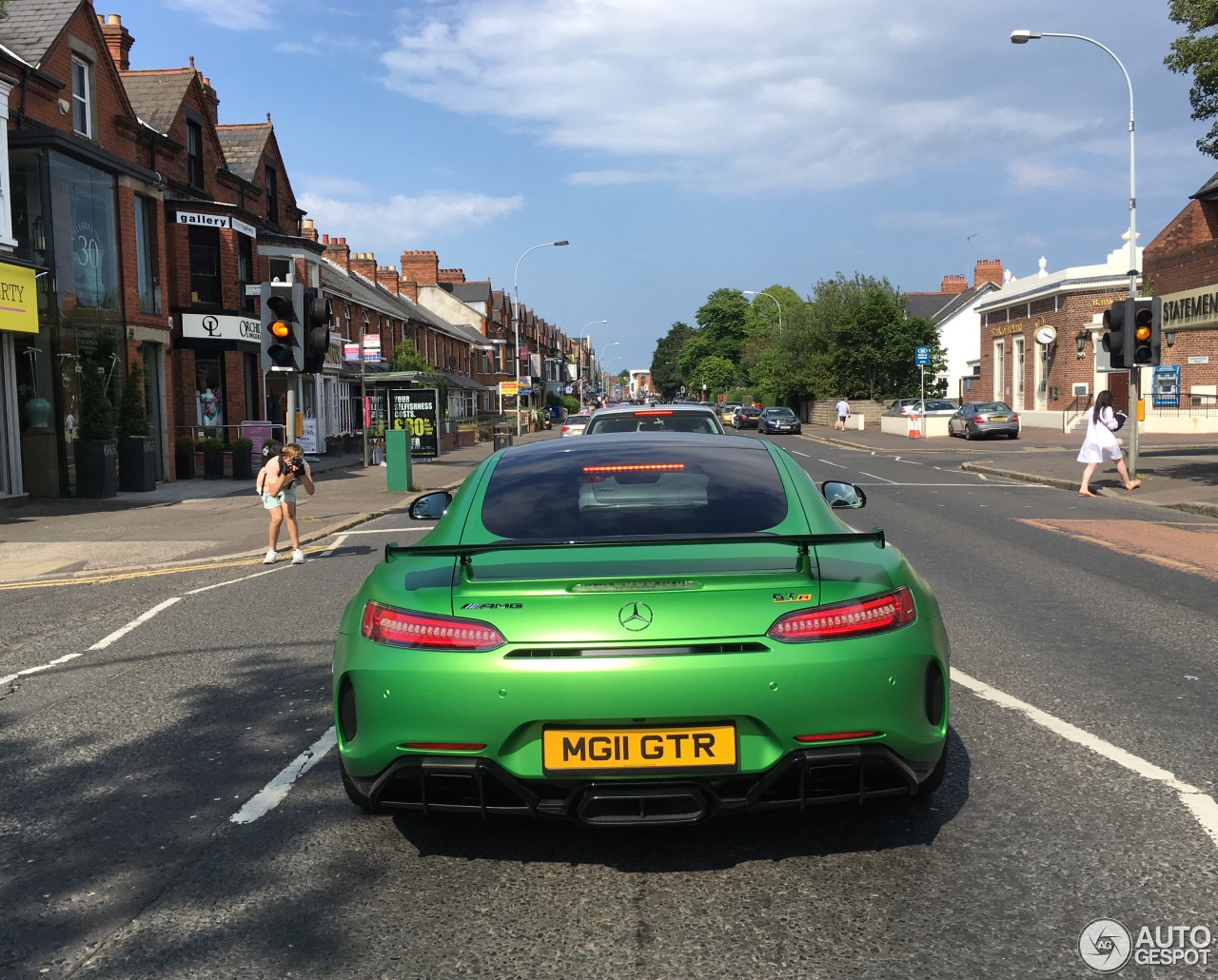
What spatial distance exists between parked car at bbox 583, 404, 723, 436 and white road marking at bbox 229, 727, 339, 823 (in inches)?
213

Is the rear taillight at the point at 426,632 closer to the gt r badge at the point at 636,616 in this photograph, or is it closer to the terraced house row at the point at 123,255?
the gt r badge at the point at 636,616

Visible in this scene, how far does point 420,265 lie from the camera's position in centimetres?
8106

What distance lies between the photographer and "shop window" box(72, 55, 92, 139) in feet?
73.0

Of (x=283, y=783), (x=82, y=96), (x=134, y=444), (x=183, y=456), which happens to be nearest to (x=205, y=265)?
(x=183, y=456)

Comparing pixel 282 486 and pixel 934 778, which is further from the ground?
pixel 282 486

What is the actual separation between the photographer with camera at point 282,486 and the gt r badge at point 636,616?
8950 mm

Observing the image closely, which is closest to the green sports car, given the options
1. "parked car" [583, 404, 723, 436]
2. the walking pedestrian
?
"parked car" [583, 404, 723, 436]

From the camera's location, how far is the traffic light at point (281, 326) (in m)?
13.7

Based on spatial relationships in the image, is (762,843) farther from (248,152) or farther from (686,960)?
(248,152)

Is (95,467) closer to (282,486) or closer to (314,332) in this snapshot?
(314,332)

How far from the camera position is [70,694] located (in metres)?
6.29

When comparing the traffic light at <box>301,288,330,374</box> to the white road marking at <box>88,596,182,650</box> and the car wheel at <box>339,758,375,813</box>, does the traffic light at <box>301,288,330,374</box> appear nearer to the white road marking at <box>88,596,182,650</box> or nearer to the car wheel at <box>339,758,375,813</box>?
the white road marking at <box>88,596,182,650</box>

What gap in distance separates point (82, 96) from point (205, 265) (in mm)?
6444

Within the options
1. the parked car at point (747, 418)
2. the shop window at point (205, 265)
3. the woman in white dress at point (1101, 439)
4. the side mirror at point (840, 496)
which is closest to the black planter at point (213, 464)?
the shop window at point (205, 265)
